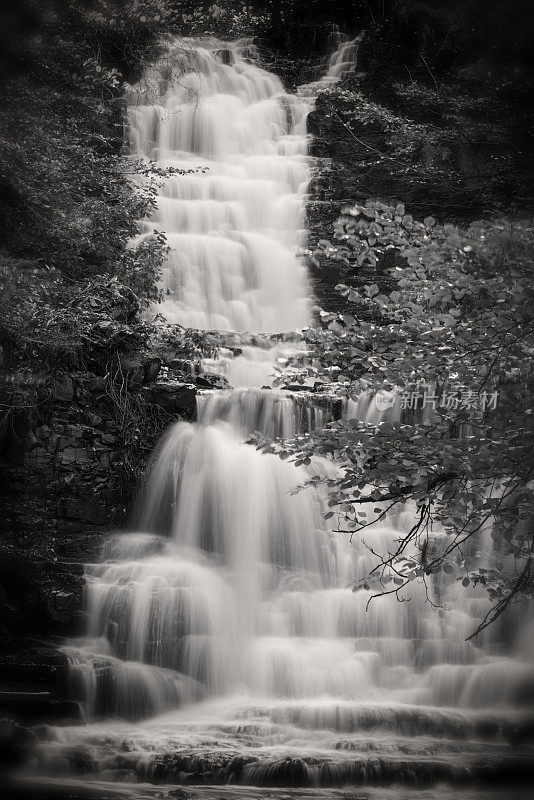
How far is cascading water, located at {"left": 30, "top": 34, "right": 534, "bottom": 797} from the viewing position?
397 cm

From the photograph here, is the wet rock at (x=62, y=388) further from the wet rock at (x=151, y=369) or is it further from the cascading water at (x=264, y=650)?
the cascading water at (x=264, y=650)

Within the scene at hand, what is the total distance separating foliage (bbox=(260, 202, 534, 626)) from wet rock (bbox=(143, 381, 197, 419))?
12.1 feet

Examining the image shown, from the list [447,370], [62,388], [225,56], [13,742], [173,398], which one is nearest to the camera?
[447,370]

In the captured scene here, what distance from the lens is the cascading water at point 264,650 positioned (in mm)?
3967

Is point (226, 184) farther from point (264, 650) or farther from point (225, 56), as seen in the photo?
point (264, 650)

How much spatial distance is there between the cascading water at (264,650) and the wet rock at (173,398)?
0.13 m

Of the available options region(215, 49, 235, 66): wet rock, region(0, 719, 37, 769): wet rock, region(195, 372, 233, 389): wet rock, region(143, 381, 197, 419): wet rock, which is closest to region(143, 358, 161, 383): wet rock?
region(143, 381, 197, 419): wet rock

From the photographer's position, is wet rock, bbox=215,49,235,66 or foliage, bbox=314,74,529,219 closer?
foliage, bbox=314,74,529,219

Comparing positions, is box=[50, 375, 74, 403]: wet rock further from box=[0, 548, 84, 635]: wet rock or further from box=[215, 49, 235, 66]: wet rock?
box=[215, 49, 235, 66]: wet rock

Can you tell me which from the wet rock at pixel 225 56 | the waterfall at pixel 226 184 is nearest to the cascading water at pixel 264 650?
the waterfall at pixel 226 184

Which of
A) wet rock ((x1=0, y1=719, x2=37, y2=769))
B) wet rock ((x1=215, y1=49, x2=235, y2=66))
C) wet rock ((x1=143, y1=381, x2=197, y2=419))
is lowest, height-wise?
wet rock ((x1=0, y1=719, x2=37, y2=769))

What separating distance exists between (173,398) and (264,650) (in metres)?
2.57

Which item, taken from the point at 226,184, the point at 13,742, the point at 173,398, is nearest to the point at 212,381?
the point at 173,398

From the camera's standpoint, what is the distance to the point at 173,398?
699 centimetres
